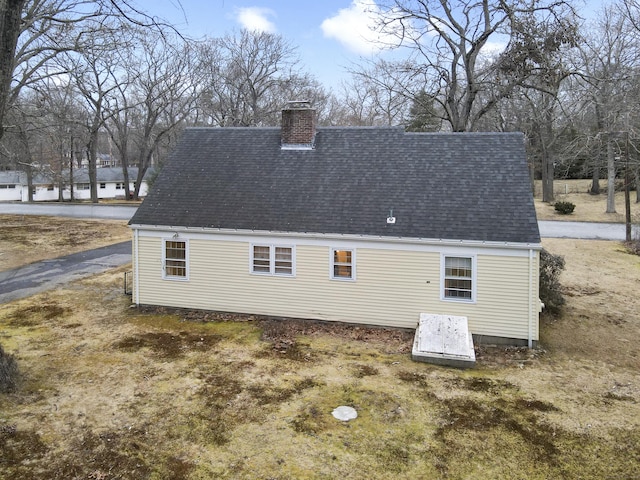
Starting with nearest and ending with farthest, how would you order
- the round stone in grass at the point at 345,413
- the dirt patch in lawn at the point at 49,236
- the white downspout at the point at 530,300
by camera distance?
the round stone in grass at the point at 345,413 < the white downspout at the point at 530,300 < the dirt patch in lawn at the point at 49,236

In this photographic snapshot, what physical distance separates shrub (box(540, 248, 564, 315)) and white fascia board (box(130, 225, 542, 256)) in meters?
3.47

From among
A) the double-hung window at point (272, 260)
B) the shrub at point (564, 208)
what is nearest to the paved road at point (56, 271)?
the double-hung window at point (272, 260)

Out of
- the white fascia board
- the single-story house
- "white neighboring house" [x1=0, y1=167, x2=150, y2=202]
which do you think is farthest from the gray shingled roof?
"white neighboring house" [x1=0, y1=167, x2=150, y2=202]

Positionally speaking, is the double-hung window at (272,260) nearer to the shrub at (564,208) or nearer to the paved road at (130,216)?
the paved road at (130,216)

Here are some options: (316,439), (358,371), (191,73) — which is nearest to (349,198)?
(358,371)

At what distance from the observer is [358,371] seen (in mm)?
10711

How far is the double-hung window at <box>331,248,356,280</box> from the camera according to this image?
531 inches

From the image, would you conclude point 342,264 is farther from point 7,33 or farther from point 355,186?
point 7,33

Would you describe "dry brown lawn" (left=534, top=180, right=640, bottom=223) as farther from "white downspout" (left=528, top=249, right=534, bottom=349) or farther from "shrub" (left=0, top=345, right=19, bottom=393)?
"shrub" (left=0, top=345, right=19, bottom=393)

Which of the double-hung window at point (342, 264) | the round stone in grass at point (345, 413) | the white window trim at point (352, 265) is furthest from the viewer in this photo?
the double-hung window at point (342, 264)

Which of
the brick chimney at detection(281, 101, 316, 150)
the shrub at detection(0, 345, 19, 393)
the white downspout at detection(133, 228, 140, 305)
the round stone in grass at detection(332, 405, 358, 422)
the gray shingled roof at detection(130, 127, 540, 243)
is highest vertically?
the brick chimney at detection(281, 101, 316, 150)

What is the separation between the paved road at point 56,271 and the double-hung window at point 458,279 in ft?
48.2

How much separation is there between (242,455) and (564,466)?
16.7ft

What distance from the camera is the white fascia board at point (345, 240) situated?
1216 centimetres
